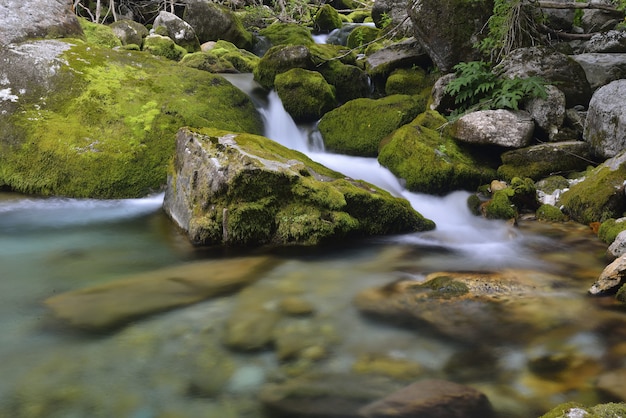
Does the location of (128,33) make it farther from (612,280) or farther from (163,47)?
(612,280)

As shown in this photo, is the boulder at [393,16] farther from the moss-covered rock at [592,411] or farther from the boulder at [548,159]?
the moss-covered rock at [592,411]

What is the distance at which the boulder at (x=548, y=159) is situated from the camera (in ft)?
25.2

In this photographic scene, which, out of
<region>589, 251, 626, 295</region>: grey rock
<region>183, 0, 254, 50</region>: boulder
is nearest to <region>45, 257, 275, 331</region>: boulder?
<region>589, 251, 626, 295</region>: grey rock

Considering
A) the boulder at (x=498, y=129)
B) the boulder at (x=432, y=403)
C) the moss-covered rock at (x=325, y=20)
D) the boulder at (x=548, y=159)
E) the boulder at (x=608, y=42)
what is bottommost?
the boulder at (x=432, y=403)

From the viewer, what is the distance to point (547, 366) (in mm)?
3113

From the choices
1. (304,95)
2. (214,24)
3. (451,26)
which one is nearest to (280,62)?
(304,95)

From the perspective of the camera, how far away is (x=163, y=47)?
46.0 ft

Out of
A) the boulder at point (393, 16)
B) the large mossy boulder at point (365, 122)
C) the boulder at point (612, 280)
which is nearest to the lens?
the boulder at point (612, 280)

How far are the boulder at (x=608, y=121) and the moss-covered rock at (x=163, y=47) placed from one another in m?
11.0

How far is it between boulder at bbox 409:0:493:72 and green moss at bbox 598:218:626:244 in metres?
5.20

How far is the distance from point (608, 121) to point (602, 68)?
90.6 inches

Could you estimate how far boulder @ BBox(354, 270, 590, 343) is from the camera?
3645mm

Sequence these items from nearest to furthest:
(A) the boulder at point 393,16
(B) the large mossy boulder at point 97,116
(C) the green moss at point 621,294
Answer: (C) the green moss at point 621,294 → (B) the large mossy boulder at point 97,116 → (A) the boulder at point 393,16

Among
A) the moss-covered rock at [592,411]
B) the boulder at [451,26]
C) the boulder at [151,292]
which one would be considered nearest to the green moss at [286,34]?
the boulder at [451,26]
